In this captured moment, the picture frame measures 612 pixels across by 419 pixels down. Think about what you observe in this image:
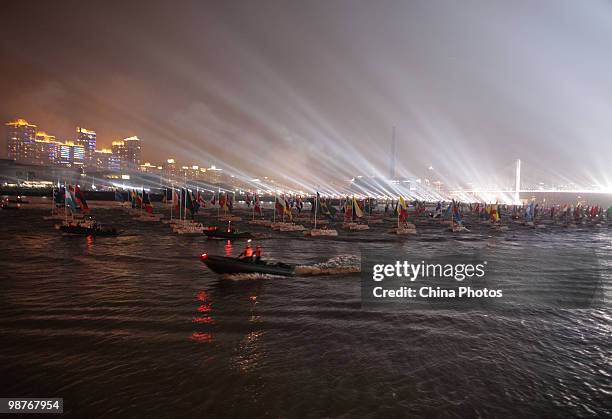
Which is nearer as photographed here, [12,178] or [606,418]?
[606,418]

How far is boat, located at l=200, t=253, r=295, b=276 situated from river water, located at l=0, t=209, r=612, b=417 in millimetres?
542

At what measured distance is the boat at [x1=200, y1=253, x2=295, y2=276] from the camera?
19.1 meters

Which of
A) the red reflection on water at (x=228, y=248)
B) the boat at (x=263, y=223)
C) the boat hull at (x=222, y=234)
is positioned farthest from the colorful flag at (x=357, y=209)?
the red reflection on water at (x=228, y=248)

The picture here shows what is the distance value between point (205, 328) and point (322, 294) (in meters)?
6.51

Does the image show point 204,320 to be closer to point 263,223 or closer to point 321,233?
point 321,233

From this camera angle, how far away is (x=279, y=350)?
11.1 metres

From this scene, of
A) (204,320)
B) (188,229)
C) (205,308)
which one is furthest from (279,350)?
(188,229)

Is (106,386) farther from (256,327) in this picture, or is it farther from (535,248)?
(535,248)

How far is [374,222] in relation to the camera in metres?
64.1

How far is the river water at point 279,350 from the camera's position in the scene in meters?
8.61

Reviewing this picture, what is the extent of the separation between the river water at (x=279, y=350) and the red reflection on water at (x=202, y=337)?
9cm

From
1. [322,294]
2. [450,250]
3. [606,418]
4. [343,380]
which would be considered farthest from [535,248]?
[343,380]

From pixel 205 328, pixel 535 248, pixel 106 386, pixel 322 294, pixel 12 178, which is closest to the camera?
pixel 106 386

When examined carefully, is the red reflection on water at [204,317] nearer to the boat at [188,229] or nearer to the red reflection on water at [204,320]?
the red reflection on water at [204,320]
